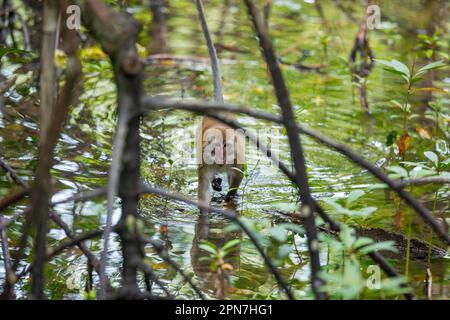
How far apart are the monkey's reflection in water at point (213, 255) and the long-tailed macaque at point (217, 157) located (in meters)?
0.39

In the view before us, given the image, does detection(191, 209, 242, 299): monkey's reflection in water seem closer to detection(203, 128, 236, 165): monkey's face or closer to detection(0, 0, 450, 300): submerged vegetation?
detection(0, 0, 450, 300): submerged vegetation

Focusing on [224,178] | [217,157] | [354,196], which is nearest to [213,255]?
[354,196]

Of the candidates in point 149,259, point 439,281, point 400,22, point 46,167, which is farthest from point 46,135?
point 400,22

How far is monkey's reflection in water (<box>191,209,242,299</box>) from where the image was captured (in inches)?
140

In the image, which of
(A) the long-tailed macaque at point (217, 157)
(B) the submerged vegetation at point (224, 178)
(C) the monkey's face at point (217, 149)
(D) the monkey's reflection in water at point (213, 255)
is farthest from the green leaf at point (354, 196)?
(C) the monkey's face at point (217, 149)

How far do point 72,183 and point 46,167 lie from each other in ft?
10.0

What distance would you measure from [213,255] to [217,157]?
6.86ft

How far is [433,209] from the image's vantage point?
183 inches

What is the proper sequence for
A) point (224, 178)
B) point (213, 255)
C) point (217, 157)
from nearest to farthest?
1. point (213, 255)
2. point (217, 157)
3. point (224, 178)

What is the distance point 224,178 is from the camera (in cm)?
586

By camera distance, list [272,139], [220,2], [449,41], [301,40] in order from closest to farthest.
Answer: [272,139]
[449,41]
[301,40]
[220,2]

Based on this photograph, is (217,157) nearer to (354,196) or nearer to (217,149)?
(217,149)

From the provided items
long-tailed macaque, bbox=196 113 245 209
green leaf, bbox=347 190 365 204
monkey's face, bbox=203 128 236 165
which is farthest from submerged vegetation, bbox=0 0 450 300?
monkey's face, bbox=203 128 236 165
